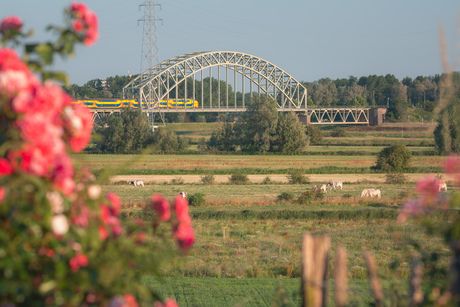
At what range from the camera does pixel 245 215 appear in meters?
25.4

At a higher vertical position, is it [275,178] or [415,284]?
[415,284]

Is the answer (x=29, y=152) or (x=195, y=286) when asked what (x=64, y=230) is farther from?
(x=195, y=286)

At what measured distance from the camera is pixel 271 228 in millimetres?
22812

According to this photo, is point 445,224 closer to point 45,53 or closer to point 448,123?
point 448,123

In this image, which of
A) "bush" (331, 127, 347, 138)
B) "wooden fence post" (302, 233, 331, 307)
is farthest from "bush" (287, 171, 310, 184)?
"bush" (331, 127, 347, 138)

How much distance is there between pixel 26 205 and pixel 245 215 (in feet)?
77.9

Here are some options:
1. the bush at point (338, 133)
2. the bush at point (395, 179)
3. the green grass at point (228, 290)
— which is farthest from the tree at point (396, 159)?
the bush at point (338, 133)

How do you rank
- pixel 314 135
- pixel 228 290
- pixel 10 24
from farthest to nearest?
1. pixel 314 135
2. pixel 228 290
3. pixel 10 24

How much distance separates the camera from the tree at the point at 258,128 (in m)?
66.9

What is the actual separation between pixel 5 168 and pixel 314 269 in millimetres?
1497

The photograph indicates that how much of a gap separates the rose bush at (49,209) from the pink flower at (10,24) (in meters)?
0.15

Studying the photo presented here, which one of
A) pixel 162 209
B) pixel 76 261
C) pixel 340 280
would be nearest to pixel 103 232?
pixel 76 261

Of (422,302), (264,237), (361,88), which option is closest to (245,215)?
(264,237)

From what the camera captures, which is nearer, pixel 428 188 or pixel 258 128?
pixel 428 188
